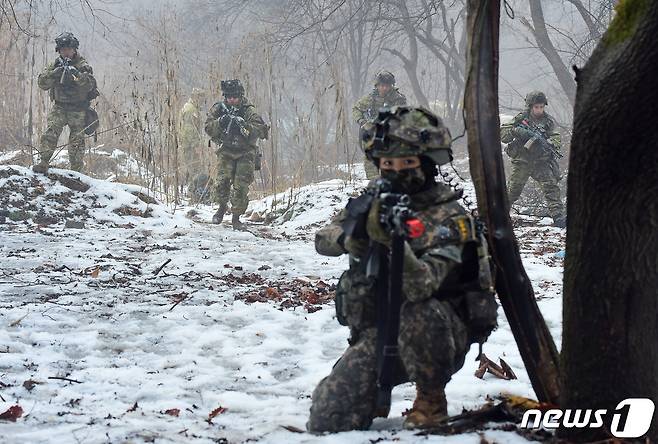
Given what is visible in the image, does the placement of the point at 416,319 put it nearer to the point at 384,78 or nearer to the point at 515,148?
the point at 515,148

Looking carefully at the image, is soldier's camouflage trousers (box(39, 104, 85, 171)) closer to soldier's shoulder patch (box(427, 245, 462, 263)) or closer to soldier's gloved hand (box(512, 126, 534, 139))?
soldier's gloved hand (box(512, 126, 534, 139))

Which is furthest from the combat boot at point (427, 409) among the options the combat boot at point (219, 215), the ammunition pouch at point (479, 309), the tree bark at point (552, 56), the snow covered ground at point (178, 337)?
the tree bark at point (552, 56)

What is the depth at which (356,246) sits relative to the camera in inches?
95.3

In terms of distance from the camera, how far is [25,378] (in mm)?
2992

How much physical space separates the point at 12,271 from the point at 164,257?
1.40 m

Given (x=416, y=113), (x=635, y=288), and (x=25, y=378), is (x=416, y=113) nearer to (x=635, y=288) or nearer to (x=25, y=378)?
(x=635, y=288)

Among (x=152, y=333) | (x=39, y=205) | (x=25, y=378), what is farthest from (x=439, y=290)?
(x=39, y=205)

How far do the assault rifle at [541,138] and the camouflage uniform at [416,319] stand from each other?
21.2 ft

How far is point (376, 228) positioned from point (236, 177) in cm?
679

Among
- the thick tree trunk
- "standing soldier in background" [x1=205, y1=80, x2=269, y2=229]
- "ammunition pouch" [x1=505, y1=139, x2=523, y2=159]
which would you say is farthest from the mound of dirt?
the thick tree trunk

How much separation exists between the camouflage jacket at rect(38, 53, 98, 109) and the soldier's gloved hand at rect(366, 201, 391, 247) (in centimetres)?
792

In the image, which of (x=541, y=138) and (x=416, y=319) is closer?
(x=416, y=319)

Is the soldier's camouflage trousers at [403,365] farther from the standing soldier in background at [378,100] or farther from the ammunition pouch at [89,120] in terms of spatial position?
the ammunition pouch at [89,120]

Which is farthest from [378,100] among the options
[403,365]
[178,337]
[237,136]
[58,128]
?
[403,365]
